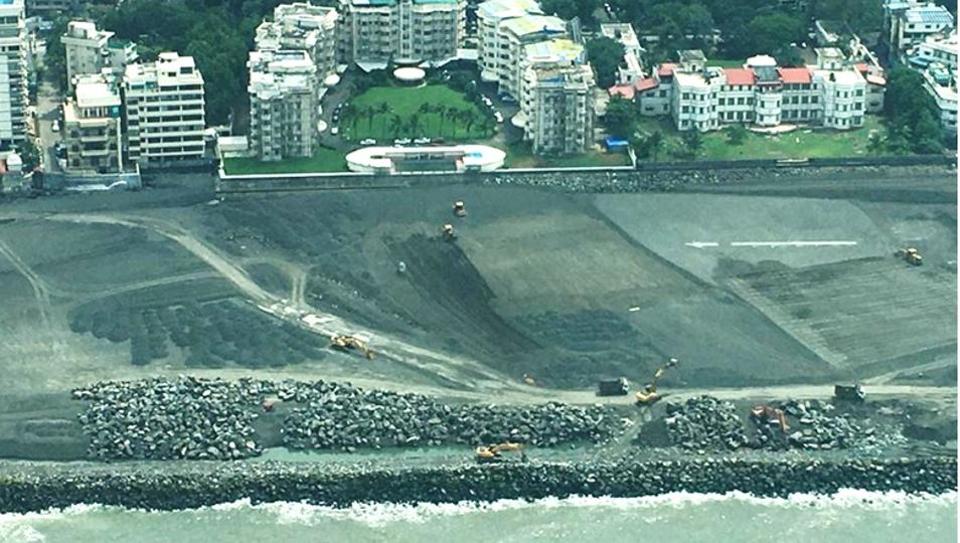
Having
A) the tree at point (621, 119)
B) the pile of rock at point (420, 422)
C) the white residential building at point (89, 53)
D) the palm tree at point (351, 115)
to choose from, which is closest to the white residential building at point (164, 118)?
the white residential building at point (89, 53)

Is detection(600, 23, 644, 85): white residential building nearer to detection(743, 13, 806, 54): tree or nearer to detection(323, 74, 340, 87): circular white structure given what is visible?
detection(743, 13, 806, 54): tree

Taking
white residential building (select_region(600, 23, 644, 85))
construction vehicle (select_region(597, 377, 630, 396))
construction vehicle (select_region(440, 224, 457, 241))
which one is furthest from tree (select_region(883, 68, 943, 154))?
construction vehicle (select_region(597, 377, 630, 396))

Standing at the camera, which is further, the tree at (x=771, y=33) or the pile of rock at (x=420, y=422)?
the tree at (x=771, y=33)

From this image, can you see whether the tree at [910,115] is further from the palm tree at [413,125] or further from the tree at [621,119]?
the palm tree at [413,125]

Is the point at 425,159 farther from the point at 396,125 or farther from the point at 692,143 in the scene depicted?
the point at 692,143

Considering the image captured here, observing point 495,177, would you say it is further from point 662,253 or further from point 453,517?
point 453,517

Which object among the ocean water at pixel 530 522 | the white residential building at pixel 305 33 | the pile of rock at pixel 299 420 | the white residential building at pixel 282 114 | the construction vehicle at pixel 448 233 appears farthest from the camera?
the white residential building at pixel 305 33

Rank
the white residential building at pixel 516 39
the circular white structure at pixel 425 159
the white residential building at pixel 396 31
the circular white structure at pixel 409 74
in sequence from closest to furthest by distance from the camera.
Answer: the circular white structure at pixel 425 159, the white residential building at pixel 516 39, the circular white structure at pixel 409 74, the white residential building at pixel 396 31
